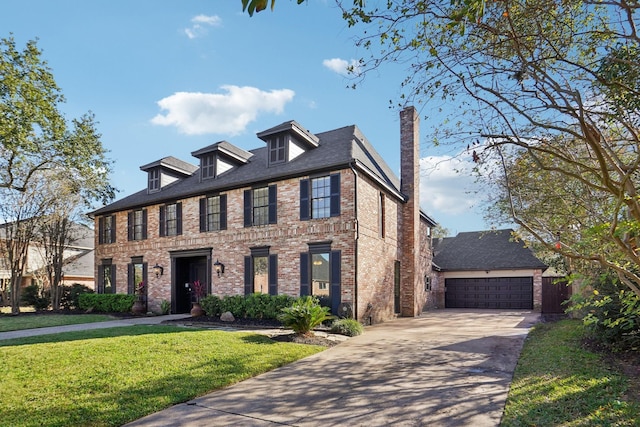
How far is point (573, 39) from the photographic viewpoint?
5.33 meters

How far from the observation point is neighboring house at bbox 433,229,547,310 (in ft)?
70.3

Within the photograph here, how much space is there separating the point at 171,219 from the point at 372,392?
14.7 meters

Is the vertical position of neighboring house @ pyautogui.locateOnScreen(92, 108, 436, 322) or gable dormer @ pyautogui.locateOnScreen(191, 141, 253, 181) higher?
gable dormer @ pyautogui.locateOnScreen(191, 141, 253, 181)

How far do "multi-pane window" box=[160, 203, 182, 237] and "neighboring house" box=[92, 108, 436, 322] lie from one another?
0.05m

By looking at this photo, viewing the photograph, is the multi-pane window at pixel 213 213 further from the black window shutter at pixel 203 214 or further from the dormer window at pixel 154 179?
the dormer window at pixel 154 179

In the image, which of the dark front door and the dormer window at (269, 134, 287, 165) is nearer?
the dormer window at (269, 134, 287, 165)

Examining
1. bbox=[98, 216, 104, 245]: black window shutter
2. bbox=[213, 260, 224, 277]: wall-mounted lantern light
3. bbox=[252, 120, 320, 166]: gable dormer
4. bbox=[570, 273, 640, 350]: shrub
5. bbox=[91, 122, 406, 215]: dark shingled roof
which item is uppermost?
bbox=[252, 120, 320, 166]: gable dormer

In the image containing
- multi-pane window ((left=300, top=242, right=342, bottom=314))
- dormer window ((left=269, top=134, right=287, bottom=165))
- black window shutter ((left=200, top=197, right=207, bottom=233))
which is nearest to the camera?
multi-pane window ((left=300, top=242, right=342, bottom=314))

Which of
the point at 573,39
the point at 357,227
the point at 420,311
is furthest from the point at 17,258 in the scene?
the point at 573,39

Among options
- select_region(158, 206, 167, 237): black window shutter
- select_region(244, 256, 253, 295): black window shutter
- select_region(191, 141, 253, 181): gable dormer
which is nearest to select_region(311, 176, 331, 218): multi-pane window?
select_region(244, 256, 253, 295): black window shutter

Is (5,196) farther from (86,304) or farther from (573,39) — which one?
(573,39)

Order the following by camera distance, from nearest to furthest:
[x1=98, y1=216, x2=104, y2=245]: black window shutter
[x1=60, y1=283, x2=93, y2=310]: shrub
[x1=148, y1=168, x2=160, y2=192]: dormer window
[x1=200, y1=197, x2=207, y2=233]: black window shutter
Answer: [x1=200, y1=197, x2=207, y2=233]: black window shutter → [x1=148, y1=168, x2=160, y2=192]: dormer window → [x1=60, y1=283, x2=93, y2=310]: shrub → [x1=98, y1=216, x2=104, y2=245]: black window shutter

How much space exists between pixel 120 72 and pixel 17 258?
13.4 metres

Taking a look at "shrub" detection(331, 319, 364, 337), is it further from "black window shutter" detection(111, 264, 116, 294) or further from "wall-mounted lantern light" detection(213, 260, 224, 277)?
"black window shutter" detection(111, 264, 116, 294)
